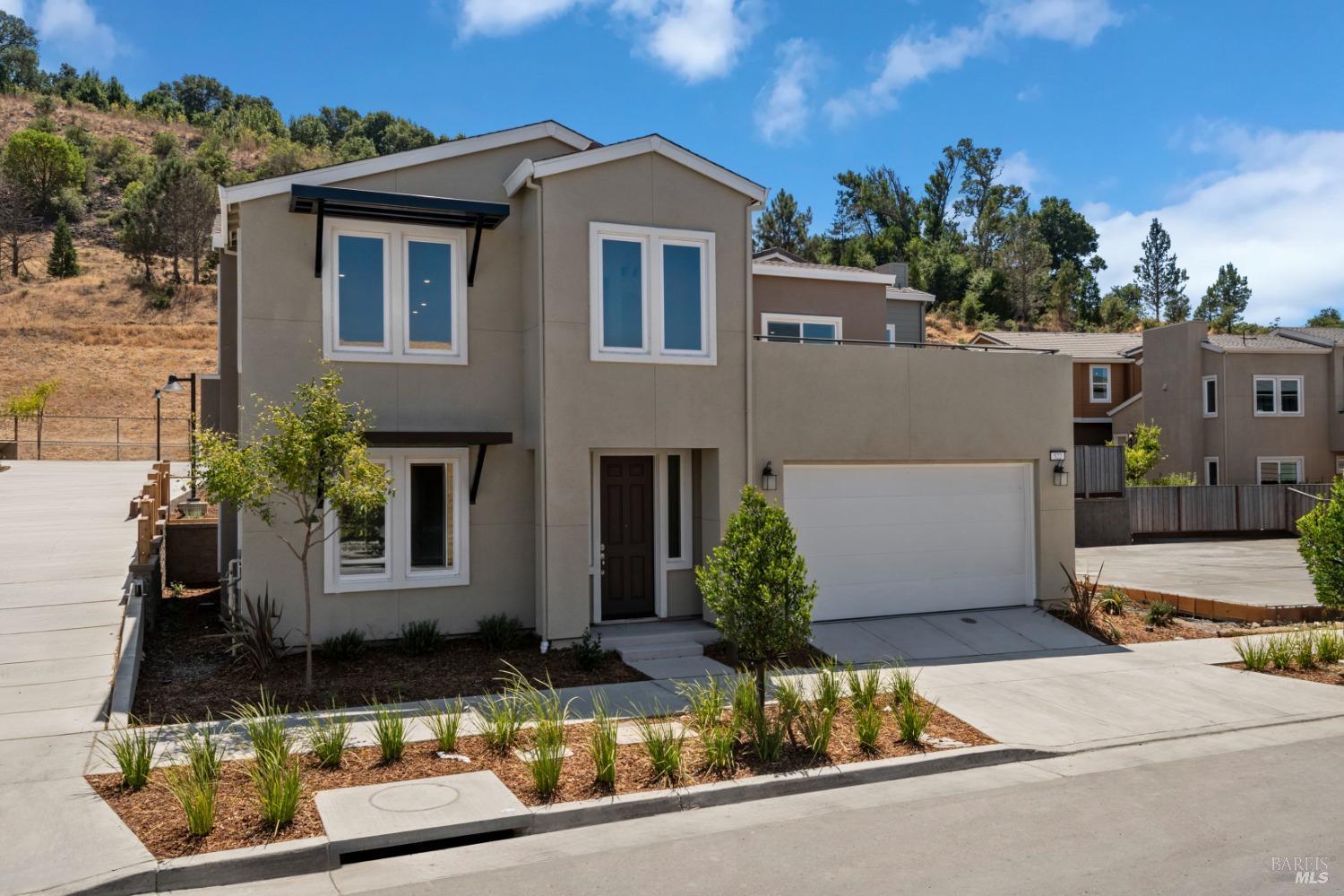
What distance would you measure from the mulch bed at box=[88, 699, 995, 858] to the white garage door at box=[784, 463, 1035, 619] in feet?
15.4

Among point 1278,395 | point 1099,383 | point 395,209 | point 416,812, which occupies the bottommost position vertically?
point 416,812

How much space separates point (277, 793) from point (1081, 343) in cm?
4068

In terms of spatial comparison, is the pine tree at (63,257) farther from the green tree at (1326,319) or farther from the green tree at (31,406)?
the green tree at (1326,319)

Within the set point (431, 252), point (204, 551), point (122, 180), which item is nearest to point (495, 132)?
point (431, 252)

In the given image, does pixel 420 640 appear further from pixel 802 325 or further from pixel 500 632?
pixel 802 325

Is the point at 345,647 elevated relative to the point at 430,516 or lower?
lower

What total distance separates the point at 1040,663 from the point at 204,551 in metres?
12.5

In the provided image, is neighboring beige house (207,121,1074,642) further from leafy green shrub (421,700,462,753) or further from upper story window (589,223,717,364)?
leafy green shrub (421,700,462,753)

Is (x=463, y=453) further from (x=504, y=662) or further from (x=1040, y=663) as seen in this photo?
(x=1040, y=663)

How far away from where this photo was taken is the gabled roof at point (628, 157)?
11.9m

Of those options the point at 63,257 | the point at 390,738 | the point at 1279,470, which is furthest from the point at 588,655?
the point at 63,257

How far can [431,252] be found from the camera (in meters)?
12.3

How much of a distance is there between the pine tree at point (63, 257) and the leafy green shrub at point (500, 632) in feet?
196

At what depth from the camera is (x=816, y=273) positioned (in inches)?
670
